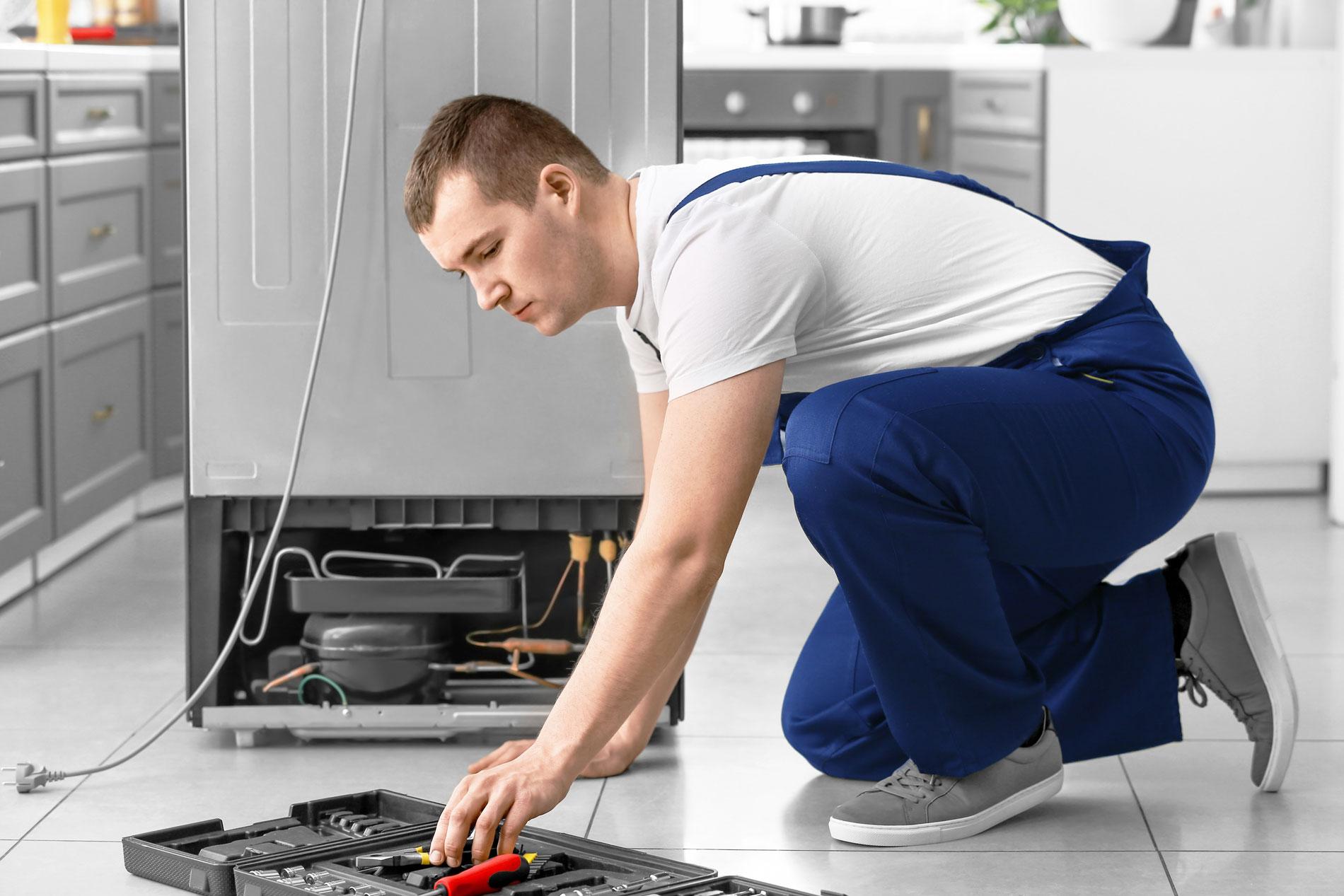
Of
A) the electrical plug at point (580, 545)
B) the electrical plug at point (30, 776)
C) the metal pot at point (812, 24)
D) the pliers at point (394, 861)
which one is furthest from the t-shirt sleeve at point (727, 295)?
the metal pot at point (812, 24)

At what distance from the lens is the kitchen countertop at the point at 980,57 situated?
3.44m

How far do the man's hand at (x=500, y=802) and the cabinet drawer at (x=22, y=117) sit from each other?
5.33ft

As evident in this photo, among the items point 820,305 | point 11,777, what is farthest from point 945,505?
point 11,777

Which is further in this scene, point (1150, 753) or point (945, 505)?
point (1150, 753)

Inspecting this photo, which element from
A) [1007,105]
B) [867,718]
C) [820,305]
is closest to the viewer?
[820,305]

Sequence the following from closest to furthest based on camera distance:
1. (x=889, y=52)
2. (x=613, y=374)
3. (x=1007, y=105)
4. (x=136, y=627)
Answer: (x=613, y=374) < (x=136, y=627) < (x=1007, y=105) < (x=889, y=52)

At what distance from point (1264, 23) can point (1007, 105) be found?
59 centimetres

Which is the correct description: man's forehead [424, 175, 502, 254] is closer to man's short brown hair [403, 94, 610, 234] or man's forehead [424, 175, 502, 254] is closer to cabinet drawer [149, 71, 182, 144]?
man's short brown hair [403, 94, 610, 234]

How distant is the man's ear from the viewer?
148 cm

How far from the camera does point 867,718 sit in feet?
5.76

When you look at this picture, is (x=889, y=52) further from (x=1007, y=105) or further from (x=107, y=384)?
(x=107, y=384)

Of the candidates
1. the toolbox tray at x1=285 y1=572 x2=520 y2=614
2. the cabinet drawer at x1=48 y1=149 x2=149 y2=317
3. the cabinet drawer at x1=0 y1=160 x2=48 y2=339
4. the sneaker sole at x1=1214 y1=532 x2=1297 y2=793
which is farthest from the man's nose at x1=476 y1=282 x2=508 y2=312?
the cabinet drawer at x1=48 y1=149 x2=149 y2=317

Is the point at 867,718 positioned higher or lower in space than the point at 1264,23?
lower

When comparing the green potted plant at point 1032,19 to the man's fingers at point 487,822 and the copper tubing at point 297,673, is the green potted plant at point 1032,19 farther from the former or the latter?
the man's fingers at point 487,822
